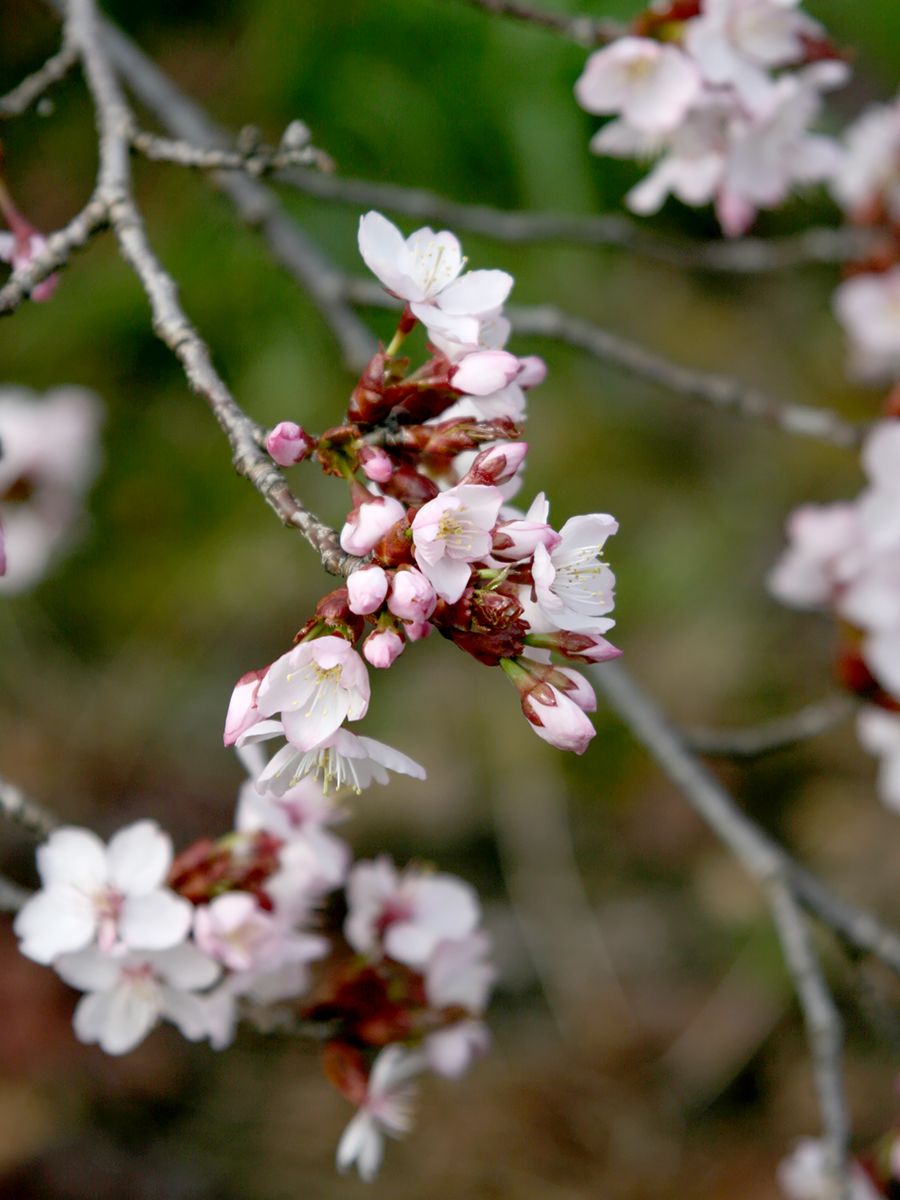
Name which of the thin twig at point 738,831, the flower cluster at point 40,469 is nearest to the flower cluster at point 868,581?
the thin twig at point 738,831

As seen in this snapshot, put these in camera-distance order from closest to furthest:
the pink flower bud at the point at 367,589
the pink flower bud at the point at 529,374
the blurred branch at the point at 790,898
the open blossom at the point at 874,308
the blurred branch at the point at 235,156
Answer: the pink flower bud at the point at 367,589
the pink flower bud at the point at 529,374
the blurred branch at the point at 235,156
the blurred branch at the point at 790,898
the open blossom at the point at 874,308

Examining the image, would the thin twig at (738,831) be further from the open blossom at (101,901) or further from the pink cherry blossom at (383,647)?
the pink cherry blossom at (383,647)

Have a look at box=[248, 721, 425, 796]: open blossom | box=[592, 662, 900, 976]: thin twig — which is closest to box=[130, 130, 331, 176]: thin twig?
box=[248, 721, 425, 796]: open blossom

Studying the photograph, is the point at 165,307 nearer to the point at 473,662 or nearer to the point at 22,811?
the point at 22,811

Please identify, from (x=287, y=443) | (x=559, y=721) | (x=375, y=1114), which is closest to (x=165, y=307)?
(x=287, y=443)

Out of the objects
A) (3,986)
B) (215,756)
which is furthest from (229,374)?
(3,986)
